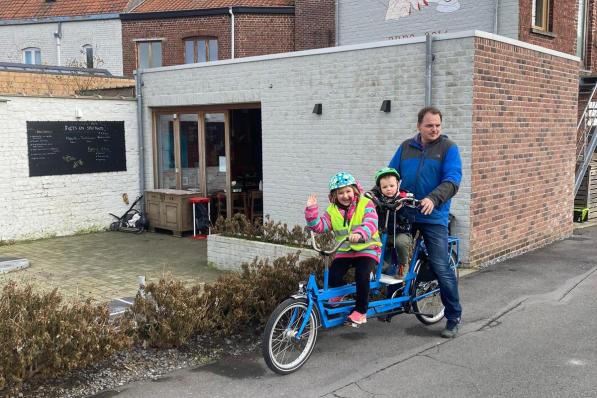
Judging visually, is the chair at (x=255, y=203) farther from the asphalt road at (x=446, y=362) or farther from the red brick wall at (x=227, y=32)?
the red brick wall at (x=227, y=32)

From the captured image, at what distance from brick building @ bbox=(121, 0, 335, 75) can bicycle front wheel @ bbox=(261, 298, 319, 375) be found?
2028 centimetres

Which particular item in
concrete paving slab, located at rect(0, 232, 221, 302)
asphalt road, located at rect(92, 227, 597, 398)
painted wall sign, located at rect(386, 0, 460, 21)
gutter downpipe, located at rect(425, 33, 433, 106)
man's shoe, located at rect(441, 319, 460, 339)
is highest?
painted wall sign, located at rect(386, 0, 460, 21)

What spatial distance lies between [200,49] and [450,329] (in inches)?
874

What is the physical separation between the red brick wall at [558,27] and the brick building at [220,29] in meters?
9.77

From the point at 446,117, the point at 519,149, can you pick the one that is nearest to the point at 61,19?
the point at 446,117

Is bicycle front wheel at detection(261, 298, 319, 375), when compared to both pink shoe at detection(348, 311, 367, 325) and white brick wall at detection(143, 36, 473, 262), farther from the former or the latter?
white brick wall at detection(143, 36, 473, 262)

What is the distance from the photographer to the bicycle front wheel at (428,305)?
19.4 feet

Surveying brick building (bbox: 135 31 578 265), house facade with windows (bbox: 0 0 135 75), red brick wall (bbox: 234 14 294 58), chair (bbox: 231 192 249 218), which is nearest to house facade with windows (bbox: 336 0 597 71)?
brick building (bbox: 135 31 578 265)

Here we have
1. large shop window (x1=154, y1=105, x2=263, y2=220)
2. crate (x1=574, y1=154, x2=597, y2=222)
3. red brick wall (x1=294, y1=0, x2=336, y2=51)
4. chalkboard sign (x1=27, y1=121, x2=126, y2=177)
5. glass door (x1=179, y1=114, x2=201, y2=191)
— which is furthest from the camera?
red brick wall (x1=294, y1=0, x2=336, y2=51)

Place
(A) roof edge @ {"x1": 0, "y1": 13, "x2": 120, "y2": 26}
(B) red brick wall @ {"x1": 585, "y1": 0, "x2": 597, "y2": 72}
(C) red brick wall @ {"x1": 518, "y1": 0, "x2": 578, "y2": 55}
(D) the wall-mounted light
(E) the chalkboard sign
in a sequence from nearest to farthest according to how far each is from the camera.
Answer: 1. (D) the wall-mounted light
2. (E) the chalkboard sign
3. (C) red brick wall @ {"x1": 518, "y1": 0, "x2": 578, "y2": 55}
4. (B) red brick wall @ {"x1": 585, "y1": 0, "x2": 597, "y2": 72}
5. (A) roof edge @ {"x1": 0, "y1": 13, "x2": 120, "y2": 26}

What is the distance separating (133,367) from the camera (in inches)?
198

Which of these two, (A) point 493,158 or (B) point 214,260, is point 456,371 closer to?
(A) point 493,158

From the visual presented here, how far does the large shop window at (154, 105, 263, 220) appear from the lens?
13.2 m

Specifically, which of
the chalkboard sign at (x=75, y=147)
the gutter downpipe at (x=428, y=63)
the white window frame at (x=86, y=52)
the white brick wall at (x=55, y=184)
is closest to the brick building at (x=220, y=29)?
the white window frame at (x=86, y=52)
